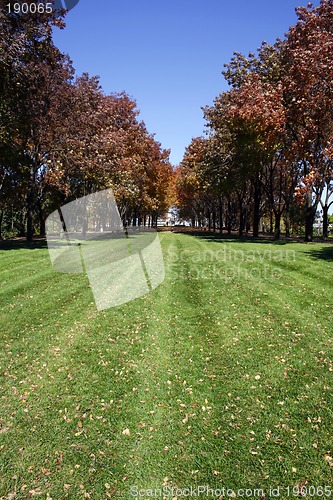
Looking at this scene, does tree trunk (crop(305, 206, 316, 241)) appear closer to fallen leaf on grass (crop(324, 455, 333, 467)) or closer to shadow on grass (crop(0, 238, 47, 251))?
shadow on grass (crop(0, 238, 47, 251))

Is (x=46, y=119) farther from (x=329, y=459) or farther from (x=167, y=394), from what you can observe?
(x=329, y=459)

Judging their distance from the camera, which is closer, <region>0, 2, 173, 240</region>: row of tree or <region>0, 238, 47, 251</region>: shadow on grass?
<region>0, 2, 173, 240</region>: row of tree

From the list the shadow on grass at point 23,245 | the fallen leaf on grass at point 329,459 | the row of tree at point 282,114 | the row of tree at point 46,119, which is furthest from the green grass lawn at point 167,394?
the row of tree at point 46,119

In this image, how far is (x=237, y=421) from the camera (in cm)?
567

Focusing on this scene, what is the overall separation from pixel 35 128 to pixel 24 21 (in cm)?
681

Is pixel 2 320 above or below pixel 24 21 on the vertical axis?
below

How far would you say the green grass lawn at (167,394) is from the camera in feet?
15.4

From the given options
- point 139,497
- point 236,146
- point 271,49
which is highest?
point 271,49

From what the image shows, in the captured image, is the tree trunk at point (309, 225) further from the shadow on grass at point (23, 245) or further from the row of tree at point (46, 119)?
the shadow on grass at point (23, 245)

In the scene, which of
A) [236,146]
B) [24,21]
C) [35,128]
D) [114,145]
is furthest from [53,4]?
[236,146]

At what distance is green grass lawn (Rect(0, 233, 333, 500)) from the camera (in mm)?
4680

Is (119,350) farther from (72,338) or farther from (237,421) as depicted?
(237,421)

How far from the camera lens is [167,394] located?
645 centimetres

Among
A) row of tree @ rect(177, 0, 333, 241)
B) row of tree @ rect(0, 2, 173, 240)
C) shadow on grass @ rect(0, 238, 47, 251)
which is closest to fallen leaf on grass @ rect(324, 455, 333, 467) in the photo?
row of tree @ rect(177, 0, 333, 241)
